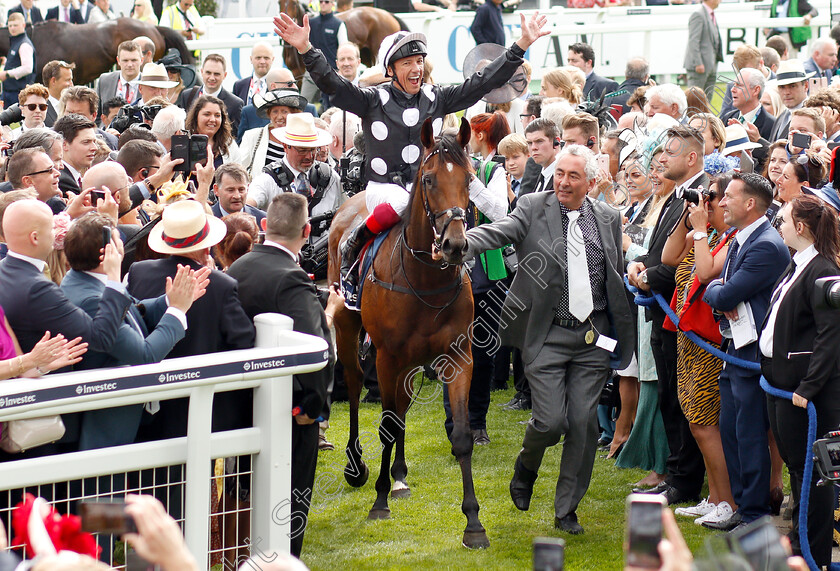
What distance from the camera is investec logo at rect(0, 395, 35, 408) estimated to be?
3484 millimetres

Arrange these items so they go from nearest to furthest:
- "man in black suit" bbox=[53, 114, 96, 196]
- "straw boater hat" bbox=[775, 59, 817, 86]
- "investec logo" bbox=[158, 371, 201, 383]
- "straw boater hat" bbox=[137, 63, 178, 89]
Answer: "investec logo" bbox=[158, 371, 201, 383] < "man in black suit" bbox=[53, 114, 96, 196] < "straw boater hat" bbox=[775, 59, 817, 86] < "straw boater hat" bbox=[137, 63, 178, 89]

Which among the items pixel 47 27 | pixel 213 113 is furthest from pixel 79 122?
pixel 47 27

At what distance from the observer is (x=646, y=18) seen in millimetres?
15375

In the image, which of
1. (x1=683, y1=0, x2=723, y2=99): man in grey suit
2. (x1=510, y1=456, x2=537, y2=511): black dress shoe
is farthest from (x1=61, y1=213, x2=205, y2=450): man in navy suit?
(x1=683, y1=0, x2=723, y2=99): man in grey suit

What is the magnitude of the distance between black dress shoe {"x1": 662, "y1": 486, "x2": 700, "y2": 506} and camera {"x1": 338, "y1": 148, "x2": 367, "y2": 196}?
347cm

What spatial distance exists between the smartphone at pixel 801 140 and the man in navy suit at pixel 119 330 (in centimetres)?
413

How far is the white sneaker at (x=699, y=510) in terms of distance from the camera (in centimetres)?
595

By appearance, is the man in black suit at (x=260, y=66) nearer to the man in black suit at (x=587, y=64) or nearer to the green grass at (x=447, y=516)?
the man in black suit at (x=587, y=64)

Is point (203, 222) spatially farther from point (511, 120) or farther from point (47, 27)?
point (47, 27)

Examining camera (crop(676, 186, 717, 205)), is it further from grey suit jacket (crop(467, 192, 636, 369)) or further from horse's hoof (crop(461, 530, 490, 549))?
horse's hoof (crop(461, 530, 490, 549))

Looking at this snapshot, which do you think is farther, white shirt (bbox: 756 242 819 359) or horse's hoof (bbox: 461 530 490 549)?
horse's hoof (bbox: 461 530 490 549)

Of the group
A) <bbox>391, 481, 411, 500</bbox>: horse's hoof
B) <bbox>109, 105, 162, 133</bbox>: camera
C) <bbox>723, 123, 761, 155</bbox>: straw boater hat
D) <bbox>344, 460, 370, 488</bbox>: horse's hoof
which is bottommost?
<bbox>344, 460, 370, 488</bbox>: horse's hoof

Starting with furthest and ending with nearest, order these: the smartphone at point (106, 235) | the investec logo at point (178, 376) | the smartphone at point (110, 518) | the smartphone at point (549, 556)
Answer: the smartphone at point (106, 235) < the investec logo at point (178, 376) < the smartphone at point (110, 518) < the smartphone at point (549, 556)

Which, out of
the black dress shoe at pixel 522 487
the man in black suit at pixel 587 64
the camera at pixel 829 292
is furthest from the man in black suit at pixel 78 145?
the man in black suit at pixel 587 64
